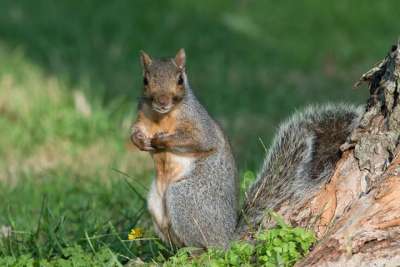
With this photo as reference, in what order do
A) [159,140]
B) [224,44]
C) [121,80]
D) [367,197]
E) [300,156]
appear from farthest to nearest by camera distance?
[224,44], [121,80], [159,140], [300,156], [367,197]

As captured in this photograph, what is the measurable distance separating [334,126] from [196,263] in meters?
0.83

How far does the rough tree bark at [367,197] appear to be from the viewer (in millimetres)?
3252

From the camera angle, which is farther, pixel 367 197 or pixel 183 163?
pixel 183 163

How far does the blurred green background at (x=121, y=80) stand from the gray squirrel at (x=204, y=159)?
31 cm

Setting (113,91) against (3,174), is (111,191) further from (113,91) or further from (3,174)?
(113,91)

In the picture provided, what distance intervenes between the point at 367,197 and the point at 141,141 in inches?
43.3

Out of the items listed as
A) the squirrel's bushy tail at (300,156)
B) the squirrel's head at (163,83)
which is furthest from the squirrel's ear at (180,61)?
the squirrel's bushy tail at (300,156)

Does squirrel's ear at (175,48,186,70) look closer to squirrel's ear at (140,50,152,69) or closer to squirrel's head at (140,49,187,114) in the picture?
squirrel's head at (140,49,187,114)

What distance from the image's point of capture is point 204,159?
13.2ft

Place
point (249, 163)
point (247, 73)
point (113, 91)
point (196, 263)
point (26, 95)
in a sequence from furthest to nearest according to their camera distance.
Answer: point (247, 73), point (113, 91), point (26, 95), point (249, 163), point (196, 263)

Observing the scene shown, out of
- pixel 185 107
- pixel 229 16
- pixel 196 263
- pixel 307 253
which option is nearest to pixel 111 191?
pixel 185 107

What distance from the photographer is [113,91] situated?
26.5ft

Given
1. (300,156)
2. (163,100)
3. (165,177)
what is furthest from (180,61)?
(300,156)

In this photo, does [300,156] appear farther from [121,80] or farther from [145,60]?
[121,80]
